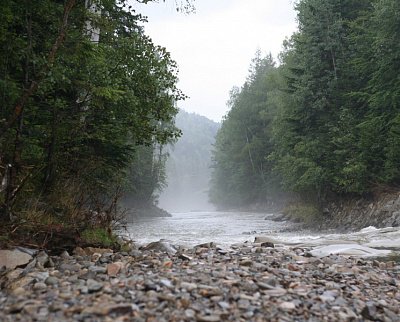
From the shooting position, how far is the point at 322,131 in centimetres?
2159

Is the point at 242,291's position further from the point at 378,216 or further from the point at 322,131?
the point at 322,131

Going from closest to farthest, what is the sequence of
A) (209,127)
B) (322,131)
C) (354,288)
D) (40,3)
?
(354,288) < (40,3) < (322,131) < (209,127)

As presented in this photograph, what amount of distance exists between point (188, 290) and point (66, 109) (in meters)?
5.35

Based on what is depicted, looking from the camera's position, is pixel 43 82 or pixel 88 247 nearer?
pixel 43 82

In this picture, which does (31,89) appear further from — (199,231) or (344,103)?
(344,103)

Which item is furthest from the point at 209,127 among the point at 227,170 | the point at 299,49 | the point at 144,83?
the point at 144,83

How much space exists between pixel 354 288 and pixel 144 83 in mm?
6634

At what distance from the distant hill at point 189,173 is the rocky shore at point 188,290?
88460 mm

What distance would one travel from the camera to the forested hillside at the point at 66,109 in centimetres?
552

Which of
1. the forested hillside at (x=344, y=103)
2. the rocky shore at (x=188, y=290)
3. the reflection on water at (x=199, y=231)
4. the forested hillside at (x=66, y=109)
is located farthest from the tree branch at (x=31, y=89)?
the forested hillside at (x=344, y=103)

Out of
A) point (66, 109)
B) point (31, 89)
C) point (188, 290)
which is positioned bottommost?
point (188, 290)

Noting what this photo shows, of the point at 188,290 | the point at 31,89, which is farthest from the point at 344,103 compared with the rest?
the point at 188,290

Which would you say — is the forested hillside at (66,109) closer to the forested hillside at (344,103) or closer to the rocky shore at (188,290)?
the rocky shore at (188,290)

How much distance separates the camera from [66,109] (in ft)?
25.6
